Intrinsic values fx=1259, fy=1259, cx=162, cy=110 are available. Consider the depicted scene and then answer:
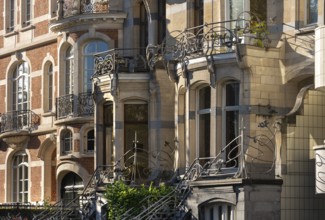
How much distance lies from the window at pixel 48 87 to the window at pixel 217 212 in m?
13.4

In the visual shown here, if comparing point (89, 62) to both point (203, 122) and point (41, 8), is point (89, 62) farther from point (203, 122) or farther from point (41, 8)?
point (203, 122)

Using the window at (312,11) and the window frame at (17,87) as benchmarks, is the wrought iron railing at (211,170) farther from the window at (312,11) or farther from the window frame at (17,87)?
the window frame at (17,87)

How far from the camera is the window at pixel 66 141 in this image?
1615 inches

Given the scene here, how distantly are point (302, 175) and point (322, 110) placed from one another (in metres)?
1.76

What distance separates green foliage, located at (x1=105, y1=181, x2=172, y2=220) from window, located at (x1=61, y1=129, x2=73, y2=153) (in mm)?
7505

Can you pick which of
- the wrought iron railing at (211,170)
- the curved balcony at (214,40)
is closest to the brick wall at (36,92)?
the curved balcony at (214,40)

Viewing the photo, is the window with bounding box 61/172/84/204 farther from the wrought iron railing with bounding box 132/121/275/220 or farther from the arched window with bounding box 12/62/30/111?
the wrought iron railing with bounding box 132/121/275/220

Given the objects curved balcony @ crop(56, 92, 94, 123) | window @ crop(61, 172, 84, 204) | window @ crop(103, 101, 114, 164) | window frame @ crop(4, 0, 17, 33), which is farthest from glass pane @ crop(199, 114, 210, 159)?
window frame @ crop(4, 0, 17, 33)

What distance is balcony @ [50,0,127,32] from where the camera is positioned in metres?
39.3

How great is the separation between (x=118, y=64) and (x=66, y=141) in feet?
18.5

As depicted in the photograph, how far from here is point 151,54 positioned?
117ft

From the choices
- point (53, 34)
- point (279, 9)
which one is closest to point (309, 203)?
point (279, 9)

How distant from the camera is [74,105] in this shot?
133 ft

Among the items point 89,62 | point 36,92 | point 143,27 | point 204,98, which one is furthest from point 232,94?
point 36,92
